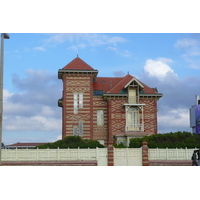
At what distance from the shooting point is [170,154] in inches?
1110

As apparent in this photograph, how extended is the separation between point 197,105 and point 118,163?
1005 inches

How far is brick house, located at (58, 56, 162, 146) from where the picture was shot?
39.9 metres

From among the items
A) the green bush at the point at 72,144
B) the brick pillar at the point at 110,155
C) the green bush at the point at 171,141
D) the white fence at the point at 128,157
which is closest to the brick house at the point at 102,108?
the green bush at the point at 72,144

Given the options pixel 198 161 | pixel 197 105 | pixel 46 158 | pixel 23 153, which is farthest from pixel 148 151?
pixel 197 105

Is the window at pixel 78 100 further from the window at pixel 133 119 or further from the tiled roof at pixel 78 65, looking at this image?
the window at pixel 133 119

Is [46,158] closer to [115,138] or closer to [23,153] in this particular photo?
[23,153]

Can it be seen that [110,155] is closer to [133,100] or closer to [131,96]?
[133,100]

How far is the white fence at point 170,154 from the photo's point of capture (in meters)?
27.8

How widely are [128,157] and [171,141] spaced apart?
577 centimetres

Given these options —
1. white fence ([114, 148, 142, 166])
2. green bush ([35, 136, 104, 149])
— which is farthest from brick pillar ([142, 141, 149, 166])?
green bush ([35, 136, 104, 149])

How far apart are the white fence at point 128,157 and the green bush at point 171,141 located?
187 cm

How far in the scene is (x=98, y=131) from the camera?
4044cm

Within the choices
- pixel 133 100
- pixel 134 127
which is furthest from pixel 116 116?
pixel 133 100

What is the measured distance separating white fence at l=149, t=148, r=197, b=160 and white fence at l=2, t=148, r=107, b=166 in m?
3.81
